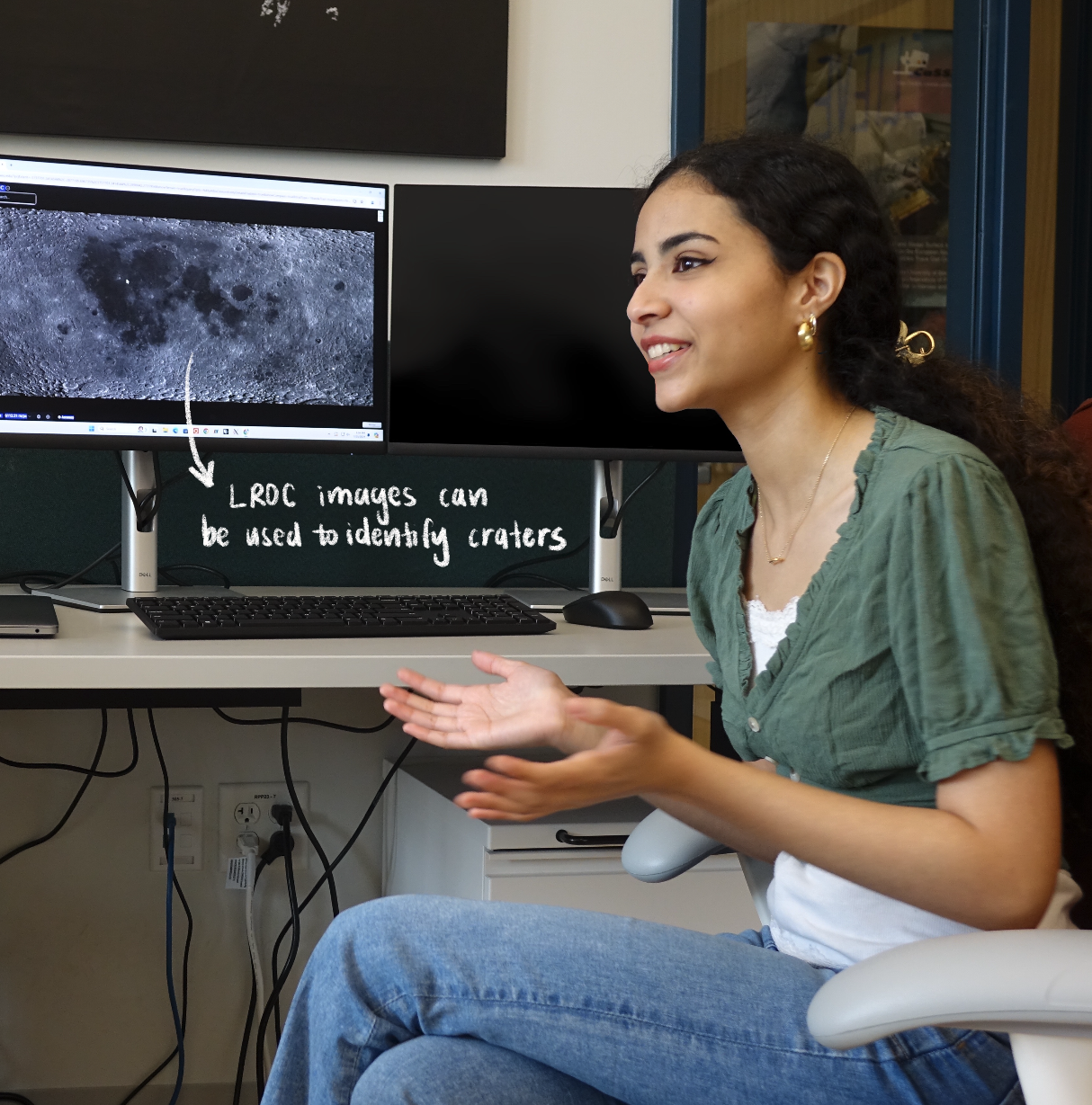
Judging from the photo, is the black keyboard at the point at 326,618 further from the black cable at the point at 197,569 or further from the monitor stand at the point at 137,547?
the black cable at the point at 197,569

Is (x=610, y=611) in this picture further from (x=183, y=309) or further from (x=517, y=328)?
(x=183, y=309)

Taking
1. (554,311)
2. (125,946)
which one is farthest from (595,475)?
(125,946)

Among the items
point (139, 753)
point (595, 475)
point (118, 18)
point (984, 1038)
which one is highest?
point (118, 18)

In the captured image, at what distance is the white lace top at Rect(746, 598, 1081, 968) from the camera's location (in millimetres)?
829

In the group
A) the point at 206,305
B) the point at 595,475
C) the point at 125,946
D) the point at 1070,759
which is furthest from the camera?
the point at 125,946

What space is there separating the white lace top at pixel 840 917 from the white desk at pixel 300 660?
0.26m

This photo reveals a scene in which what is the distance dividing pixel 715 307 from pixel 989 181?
133 cm

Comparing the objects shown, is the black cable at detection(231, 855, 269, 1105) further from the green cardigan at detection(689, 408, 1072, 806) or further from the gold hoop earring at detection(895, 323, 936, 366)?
the gold hoop earring at detection(895, 323, 936, 366)

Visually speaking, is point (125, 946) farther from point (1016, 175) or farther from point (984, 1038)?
point (1016, 175)

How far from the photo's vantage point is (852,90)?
2125 mm

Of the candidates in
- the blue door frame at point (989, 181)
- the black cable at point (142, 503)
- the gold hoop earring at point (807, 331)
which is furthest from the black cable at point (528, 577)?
the gold hoop earring at point (807, 331)

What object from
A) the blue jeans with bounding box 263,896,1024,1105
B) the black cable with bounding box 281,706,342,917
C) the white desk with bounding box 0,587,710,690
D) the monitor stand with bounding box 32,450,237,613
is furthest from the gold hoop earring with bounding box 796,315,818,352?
the black cable with bounding box 281,706,342,917

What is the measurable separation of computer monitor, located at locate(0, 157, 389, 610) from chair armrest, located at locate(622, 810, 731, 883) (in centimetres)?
73

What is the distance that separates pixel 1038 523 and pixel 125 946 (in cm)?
147
